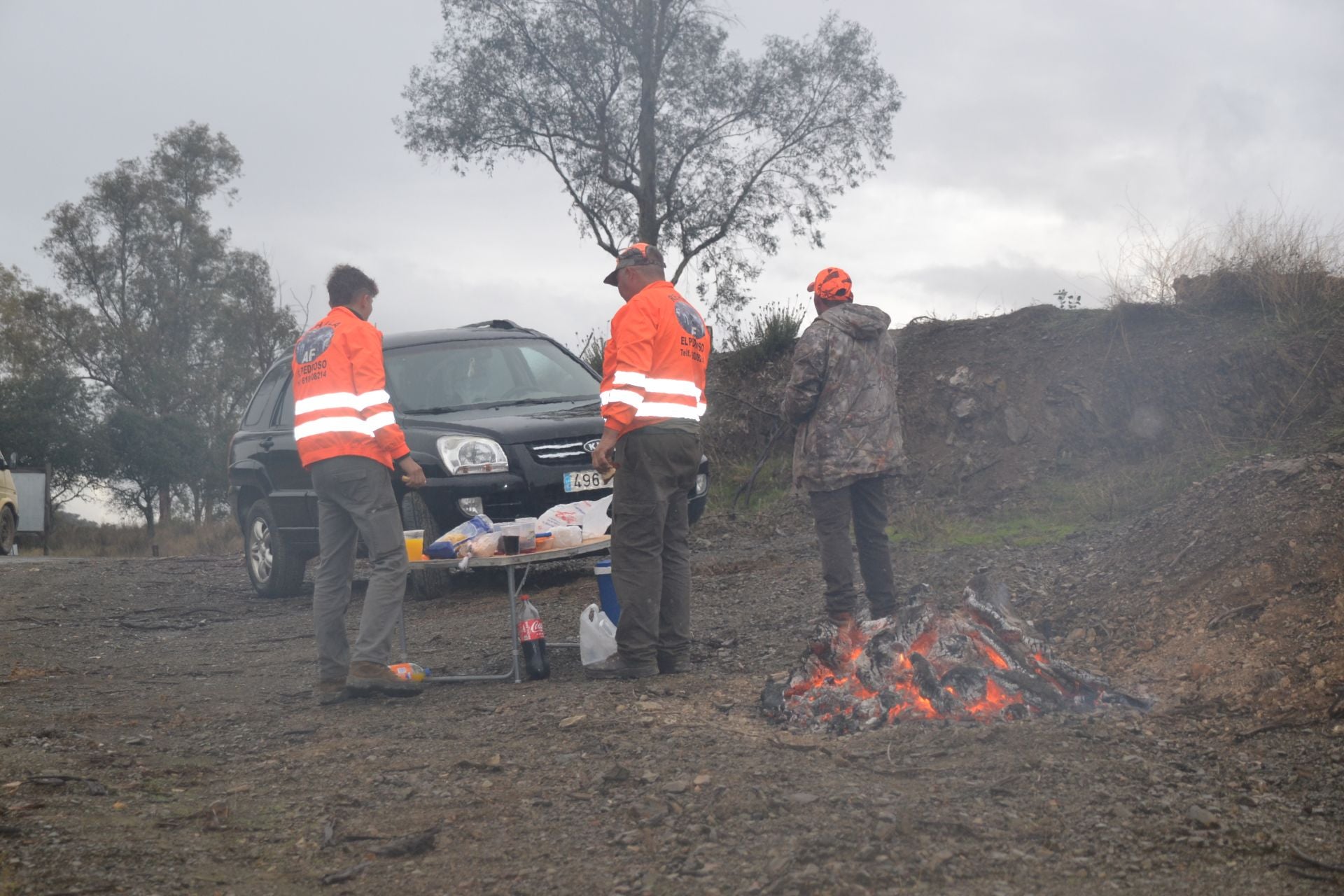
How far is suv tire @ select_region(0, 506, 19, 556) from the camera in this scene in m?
17.6

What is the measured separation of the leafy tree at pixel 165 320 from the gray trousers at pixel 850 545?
3759 centimetres

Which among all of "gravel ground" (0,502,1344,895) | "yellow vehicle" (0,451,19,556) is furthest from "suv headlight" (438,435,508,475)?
"yellow vehicle" (0,451,19,556)

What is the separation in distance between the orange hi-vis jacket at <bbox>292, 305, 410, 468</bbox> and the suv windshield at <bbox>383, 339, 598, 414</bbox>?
2.77 meters

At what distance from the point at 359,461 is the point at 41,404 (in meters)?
39.1

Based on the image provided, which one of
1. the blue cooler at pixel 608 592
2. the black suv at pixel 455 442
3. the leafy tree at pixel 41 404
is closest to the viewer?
the blue cooler at pixel 608 592

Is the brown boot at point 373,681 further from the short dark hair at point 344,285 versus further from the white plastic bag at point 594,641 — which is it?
the short dark hair at point 344,285

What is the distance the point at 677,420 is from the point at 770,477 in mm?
8262

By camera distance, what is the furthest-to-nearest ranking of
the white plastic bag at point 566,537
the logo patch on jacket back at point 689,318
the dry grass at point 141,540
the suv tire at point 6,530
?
the dry grass at point 141,540, the suv tire at point 6,530, the white plastic bag at point 566,537, the logo patch on jacket back at point 689,318

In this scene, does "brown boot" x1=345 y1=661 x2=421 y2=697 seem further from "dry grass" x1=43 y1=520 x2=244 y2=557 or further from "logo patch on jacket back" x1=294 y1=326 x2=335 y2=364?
"dry grass" x1=43 y1=520 x2=244 y2=557

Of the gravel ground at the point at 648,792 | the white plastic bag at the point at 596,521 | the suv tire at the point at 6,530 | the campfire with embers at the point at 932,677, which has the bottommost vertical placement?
the gravel ground at the point at 648,792

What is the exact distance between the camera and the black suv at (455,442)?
7.93m

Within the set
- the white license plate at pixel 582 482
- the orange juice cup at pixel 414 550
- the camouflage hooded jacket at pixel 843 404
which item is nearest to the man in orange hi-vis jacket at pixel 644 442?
the camouflage hooded jacket at pixel 843 404

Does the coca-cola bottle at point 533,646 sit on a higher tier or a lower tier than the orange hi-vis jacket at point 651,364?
lower

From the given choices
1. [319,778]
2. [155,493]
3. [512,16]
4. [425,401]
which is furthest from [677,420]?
[155,493]
